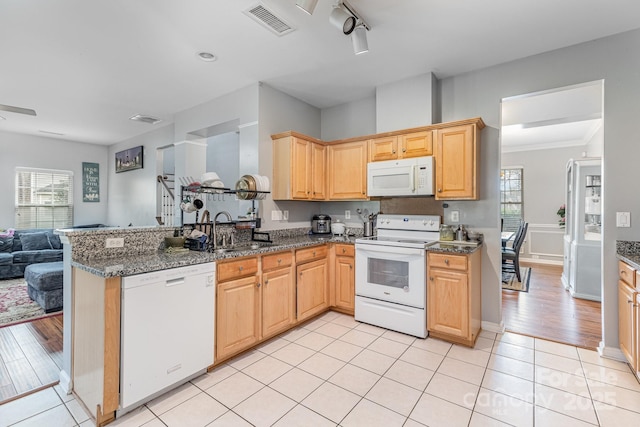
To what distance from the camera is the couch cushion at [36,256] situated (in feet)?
16.9

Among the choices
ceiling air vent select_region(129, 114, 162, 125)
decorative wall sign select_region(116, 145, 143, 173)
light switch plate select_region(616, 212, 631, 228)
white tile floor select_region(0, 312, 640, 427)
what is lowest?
Answer: white tile floor select_region(0, 312, 640, 427)

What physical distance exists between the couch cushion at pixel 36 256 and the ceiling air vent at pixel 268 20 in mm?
5734

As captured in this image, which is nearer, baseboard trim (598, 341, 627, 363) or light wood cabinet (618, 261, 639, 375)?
light wood cabinet (618, 261, 639, 375)

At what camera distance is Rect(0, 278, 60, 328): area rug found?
133 inches

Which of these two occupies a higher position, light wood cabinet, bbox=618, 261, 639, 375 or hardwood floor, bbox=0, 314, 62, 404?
light wood cabinet, bbox=618, 261, 639, 375

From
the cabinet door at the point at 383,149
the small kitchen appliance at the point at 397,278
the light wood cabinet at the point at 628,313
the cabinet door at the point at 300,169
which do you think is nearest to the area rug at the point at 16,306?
the cabinet door at the point at 300,169

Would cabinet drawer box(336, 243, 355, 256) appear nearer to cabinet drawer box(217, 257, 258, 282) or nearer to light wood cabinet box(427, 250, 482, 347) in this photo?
light wood cabinet box(427, 250, 482, 347)

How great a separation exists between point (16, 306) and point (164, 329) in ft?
11.0

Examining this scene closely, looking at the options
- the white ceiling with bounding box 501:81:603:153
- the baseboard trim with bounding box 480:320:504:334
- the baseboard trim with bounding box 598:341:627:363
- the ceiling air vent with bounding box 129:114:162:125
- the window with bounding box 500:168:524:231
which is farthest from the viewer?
the window with bounding box 500:168:524:231

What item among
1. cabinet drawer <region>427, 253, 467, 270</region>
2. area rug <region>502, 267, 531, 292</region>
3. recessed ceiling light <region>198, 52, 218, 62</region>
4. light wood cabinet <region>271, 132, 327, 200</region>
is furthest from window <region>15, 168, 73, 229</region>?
area rug <region>502, 267, 531, 292</region>

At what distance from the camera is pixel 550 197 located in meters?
6.72

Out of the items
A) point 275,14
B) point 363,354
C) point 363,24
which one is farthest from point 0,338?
point 363,24

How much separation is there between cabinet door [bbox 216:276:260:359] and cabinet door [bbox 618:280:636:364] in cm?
292

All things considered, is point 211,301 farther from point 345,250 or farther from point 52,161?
point 52,161
